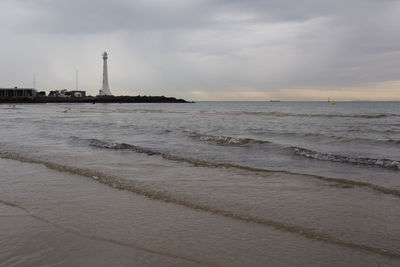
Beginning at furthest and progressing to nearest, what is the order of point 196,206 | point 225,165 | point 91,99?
point 91,99 → point 225,165 → point 196,206

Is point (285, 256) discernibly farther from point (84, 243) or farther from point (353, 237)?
point (84, 243)

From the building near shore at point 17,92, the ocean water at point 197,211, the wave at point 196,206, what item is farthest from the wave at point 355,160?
the building near shore at point 17,92

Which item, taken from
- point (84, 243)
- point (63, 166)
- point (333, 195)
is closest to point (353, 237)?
point (333, 195)

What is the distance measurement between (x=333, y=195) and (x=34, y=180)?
21.6 feet

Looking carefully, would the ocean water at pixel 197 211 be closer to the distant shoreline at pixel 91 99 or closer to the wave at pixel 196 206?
the wave at pixel 196 206

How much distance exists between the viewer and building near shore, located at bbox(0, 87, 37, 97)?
399 ft

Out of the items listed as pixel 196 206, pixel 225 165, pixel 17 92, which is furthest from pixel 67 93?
pixel 196 206

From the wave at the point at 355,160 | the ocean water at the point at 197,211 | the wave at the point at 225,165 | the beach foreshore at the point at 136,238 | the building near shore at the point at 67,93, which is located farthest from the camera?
the building near shore at the point at 67,93

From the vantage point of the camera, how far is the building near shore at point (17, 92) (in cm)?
12169

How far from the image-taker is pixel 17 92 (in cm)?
12406

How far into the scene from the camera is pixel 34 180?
339 inches

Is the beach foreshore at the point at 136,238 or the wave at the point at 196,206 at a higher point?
the wave at the point at 196,206

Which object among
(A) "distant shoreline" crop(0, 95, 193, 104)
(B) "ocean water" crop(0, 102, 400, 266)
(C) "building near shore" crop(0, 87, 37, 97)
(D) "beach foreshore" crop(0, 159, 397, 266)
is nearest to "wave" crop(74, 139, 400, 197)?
(B) "ocean water" crop(0, 102, 400, 266)

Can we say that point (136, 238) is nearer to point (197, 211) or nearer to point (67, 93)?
point (197, 211)
